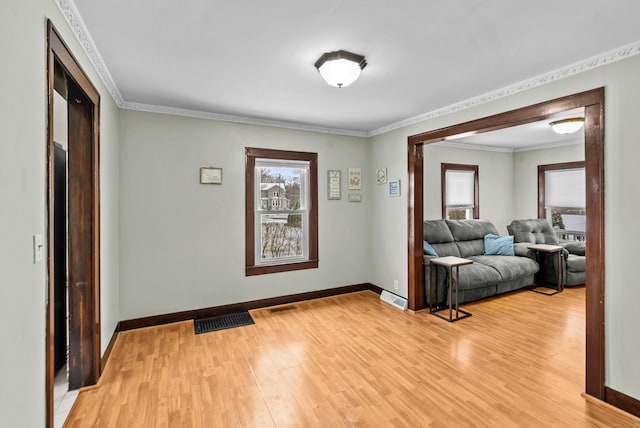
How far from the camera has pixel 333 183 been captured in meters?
4.60

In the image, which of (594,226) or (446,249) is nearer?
(594,226)

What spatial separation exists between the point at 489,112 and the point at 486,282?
2.36 m

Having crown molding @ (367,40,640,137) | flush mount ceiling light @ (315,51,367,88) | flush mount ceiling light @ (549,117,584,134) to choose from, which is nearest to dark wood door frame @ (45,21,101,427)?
flush mount ceiling light @ (315,51,367,88)

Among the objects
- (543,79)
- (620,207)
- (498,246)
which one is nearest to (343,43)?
(543,79)

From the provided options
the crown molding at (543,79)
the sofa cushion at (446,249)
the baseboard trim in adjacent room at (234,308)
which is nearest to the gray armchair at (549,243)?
the sofa cushion at (446,249)

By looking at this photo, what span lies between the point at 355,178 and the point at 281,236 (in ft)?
4.70

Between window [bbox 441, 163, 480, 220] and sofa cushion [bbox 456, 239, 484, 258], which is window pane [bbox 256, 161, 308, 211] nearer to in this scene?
sofa cushion [bbox 456, 239, 484, 258]

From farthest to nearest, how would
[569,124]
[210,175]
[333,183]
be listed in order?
1. [333,183]
2. [569,124]
3. [210,175]

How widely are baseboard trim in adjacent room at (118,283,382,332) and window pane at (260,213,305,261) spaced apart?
567 mm

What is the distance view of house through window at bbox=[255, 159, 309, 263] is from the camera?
4.21 meters

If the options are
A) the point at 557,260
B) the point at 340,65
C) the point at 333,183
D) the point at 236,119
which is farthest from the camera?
the point at 557,260

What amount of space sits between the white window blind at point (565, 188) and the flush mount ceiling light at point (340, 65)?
18.5 ft

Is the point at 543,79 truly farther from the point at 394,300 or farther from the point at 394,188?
the point at 394,300

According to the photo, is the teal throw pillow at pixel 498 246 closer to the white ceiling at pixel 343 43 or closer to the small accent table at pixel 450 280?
the small accent table at pixel 450 280
